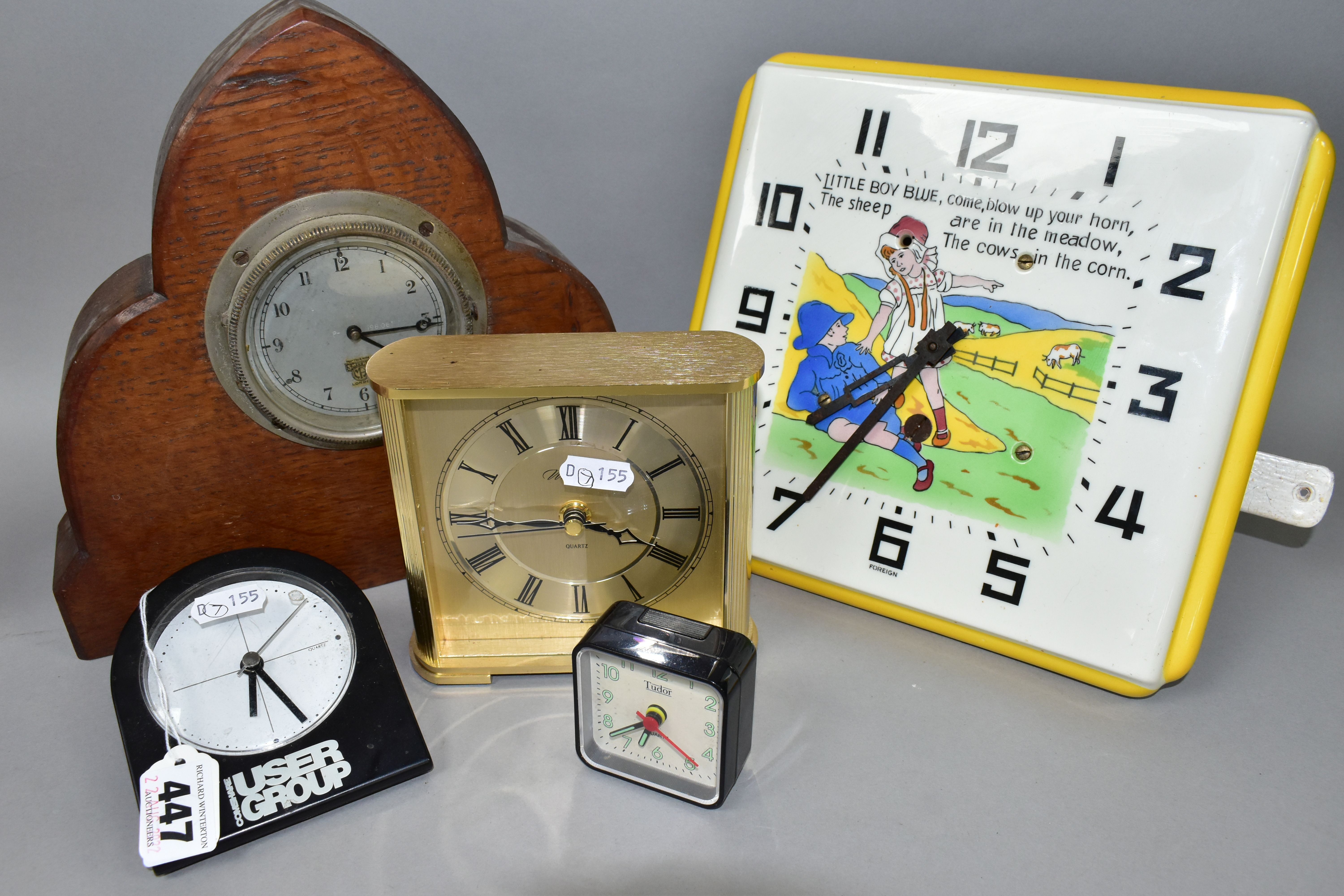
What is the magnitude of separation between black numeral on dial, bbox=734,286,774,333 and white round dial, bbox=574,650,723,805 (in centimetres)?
65

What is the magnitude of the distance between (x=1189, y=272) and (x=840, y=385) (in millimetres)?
508

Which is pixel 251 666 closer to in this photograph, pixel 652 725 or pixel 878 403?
pixel 652 725

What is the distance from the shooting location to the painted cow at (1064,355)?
1.41 meters

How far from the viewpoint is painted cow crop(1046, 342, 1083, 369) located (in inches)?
55.7

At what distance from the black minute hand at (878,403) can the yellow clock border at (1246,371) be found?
0.19 meters


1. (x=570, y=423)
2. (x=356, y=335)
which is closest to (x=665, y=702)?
(x=570, y=423)

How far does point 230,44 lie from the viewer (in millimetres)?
1354

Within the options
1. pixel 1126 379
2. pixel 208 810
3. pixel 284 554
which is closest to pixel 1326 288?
pixel 1126 379

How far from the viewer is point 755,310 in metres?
1.65

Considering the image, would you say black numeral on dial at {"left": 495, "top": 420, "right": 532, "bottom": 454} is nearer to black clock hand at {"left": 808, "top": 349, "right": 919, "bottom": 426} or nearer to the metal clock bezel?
the metal clock bezel

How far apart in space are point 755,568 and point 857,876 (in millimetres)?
595

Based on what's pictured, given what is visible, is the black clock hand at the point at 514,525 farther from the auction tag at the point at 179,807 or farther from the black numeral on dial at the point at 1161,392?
the black numeral on dial at the point at 1161,392

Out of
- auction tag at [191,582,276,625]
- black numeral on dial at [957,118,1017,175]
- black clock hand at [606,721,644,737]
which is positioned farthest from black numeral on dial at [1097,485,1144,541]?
auction tag at [191,582,276,625]

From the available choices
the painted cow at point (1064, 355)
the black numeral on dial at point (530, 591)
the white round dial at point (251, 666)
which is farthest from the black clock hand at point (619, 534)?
the painted cow at point (1064, 355)
